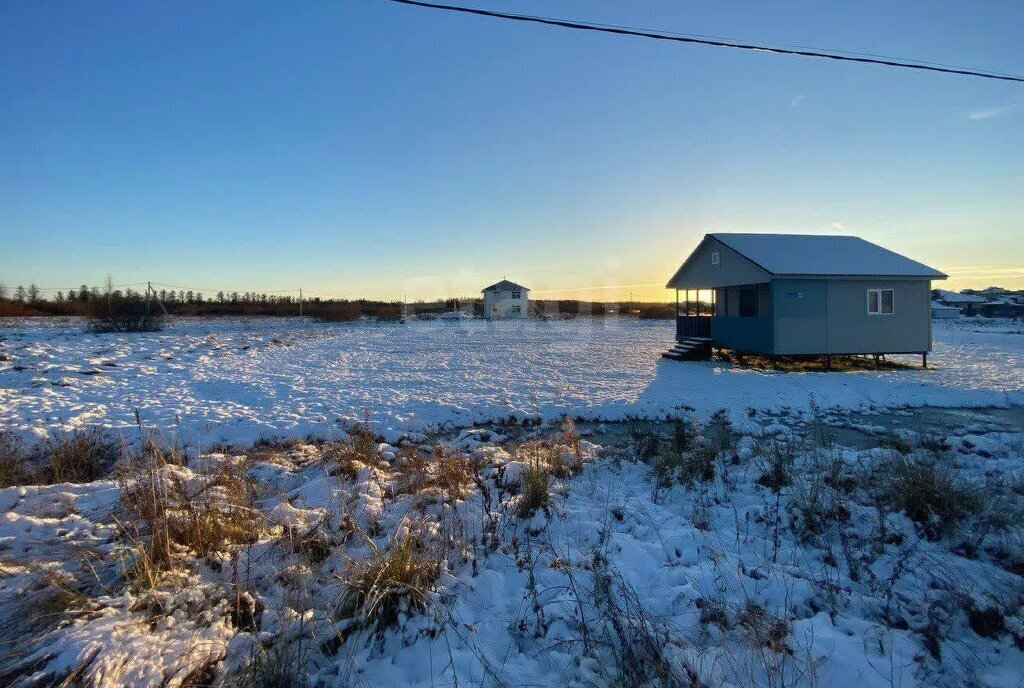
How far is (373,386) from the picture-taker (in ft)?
37.2

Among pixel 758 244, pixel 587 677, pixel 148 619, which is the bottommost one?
pixel 587 677

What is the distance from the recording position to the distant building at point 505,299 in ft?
169

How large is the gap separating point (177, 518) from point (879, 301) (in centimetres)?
1932

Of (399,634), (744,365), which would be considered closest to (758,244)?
(744,365)

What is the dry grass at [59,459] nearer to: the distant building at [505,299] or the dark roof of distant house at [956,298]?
the distant building at [505,299]

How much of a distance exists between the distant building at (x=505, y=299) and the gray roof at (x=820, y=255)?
34.0 metres

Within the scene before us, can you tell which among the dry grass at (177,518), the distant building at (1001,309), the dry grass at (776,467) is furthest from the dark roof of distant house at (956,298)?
the dry grass at (177,518)

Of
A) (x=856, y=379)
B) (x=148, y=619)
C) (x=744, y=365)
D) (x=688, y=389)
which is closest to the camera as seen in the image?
(x=148, y=619)

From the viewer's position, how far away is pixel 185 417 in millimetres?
7863

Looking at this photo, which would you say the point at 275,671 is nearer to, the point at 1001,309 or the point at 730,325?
the point at 730,325

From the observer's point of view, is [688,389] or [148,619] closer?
[148,619]

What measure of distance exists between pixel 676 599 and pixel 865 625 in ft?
3.38

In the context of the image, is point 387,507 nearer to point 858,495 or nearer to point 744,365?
point 858,495

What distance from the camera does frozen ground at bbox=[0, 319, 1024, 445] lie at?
8055mm
